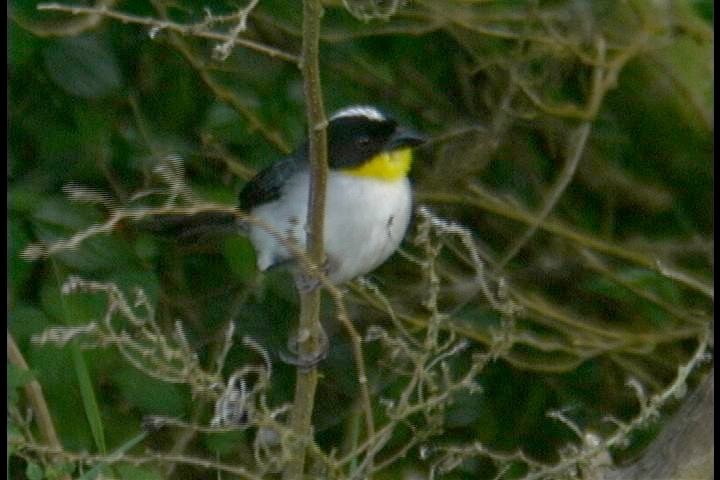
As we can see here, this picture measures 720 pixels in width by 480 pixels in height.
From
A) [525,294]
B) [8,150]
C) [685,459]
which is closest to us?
[685,459]

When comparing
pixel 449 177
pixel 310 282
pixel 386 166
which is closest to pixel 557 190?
pixel 449 177

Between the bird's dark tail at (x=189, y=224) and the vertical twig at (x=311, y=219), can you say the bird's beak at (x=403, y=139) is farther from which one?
the vertical twig at (x=311, y=219)

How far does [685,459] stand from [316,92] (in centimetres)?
85

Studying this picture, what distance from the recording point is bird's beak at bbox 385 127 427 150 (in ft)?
9.60

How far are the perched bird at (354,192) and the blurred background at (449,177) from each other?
25 centimetres

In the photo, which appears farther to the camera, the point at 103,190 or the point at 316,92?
the point at 103,190

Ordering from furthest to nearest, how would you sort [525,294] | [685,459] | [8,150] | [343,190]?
[525,294]
[8,150]
[343,190]
[685,459]

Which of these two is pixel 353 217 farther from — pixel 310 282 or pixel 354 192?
pixel 310 282

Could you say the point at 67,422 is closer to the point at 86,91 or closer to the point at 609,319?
the point at 86,91

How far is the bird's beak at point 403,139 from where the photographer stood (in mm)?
2927

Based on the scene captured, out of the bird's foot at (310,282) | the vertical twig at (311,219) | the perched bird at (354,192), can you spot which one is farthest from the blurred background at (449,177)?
the vertical twig at (311,219)

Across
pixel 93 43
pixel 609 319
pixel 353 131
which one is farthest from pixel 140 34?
pixel 609 319

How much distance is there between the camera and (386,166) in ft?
9.83

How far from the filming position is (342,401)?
3.68m
